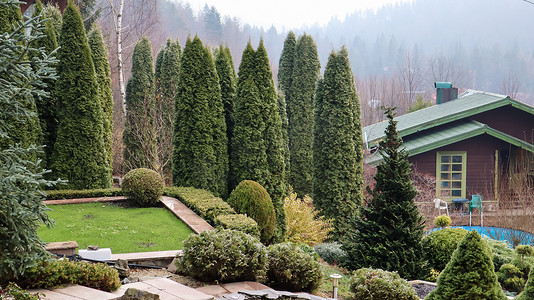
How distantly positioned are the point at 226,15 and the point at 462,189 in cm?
5556

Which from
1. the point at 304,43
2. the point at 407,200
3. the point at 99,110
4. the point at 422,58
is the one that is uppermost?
the point at 422,58

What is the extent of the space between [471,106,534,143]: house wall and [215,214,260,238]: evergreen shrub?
49.7 ft

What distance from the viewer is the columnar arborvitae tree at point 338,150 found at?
15.1 m

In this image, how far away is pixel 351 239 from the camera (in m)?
10.8

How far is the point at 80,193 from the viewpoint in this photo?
12969 mm

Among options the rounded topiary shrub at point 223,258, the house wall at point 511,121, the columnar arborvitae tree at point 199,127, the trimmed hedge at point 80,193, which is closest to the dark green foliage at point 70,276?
the rounded topiary shrub at point 223,258

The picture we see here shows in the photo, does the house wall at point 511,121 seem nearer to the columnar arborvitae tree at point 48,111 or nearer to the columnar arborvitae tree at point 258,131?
the columnar arborvitae tree at point 258,131

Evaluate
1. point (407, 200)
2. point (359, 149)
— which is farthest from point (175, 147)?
point (407, 200)

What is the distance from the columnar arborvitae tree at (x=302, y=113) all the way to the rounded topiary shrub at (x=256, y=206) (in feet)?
25.8

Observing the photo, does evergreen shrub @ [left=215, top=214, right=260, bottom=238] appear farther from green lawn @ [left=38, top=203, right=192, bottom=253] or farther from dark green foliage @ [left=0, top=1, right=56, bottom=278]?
dark green foliage @ [left=0, top=1, right=56, bottom=278]

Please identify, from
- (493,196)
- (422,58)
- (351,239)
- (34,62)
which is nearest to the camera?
(34,62)

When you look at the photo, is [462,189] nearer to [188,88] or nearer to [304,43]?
[304,43]

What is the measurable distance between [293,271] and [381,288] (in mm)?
1421

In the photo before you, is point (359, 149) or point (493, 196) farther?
point (493, 196)
